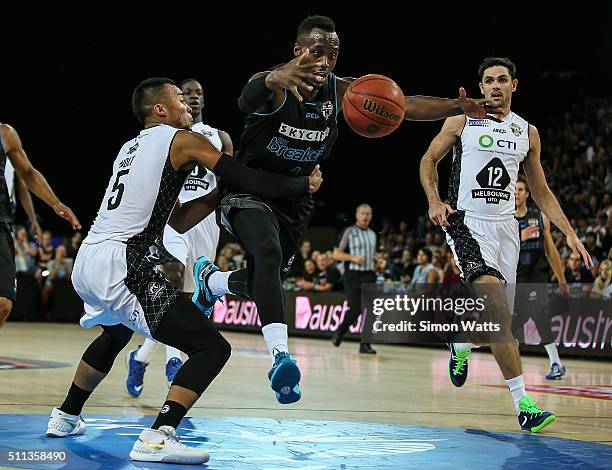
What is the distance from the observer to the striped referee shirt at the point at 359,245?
13.2m

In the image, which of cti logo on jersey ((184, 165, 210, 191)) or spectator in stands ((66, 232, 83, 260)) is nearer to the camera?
A: cti logo on jersey ((184, 165, 210, 191))

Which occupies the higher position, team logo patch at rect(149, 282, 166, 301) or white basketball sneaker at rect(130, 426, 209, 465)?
team logo patch at rect(149, 282, 166, 301)

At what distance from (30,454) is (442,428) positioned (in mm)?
2388

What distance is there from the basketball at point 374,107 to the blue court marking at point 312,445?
1.63 metres

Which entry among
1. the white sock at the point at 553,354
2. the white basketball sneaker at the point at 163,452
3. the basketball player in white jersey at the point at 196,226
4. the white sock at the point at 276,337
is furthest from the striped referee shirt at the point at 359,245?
the white basketball sneaker at the point at 163,452

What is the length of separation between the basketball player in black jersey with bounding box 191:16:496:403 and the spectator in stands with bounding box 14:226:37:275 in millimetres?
13212

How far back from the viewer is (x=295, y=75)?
4484 millimetres

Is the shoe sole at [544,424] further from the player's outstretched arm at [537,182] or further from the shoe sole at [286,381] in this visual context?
the shoe sole at [286,381]

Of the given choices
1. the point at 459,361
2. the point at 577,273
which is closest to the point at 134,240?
the point at 459,361

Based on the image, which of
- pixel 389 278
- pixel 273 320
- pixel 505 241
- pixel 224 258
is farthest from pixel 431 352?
pixel 273 320

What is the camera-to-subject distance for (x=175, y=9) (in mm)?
19625

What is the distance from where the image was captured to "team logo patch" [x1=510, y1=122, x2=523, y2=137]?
6.27 metres

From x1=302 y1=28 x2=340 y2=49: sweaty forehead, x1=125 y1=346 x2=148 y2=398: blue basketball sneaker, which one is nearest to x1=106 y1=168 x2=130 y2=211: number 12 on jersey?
x1=302 y1=28 x2=340 y2=49: sweaty forehead

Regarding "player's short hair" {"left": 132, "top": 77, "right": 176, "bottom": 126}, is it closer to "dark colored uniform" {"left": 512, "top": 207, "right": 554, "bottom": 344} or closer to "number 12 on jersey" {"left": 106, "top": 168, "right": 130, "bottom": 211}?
"number 12 on jersey" {"left": 106, "top": 168, "right": 130, "bottom": 211}
